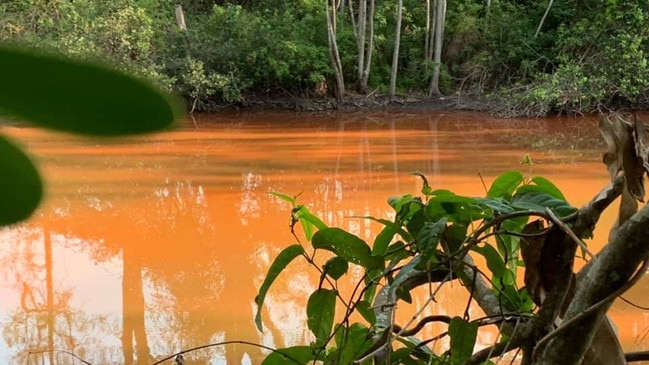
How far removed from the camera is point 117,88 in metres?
0.10

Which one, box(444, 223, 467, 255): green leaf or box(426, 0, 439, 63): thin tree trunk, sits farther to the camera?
box(426, 0, 439, 63): thin tree trunk

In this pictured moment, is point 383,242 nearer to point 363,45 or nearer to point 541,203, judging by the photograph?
point 541,203

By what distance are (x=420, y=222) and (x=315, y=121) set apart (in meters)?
7.97

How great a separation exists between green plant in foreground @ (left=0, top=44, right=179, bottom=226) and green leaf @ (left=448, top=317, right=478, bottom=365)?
52 cm

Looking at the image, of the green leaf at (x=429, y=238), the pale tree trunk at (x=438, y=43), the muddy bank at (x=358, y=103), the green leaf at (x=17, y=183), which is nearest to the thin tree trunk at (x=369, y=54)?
the muddy bank at (x=358, y=103)

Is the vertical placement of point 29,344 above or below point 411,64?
below

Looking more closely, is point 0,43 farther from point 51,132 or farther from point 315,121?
point 315,121

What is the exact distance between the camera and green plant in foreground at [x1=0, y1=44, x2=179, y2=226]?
0.30 ft

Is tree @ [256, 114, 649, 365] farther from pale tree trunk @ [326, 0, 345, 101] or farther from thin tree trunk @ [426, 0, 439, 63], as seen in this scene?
thin tree trunk @ [426, 0, 439, 63]

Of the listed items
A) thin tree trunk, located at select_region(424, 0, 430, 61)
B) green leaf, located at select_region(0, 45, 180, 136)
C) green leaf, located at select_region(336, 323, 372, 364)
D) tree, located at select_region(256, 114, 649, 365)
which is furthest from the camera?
thin tree trunk, located at select_region(424, 0, 430, 61)

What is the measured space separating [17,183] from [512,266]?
2.28 ft

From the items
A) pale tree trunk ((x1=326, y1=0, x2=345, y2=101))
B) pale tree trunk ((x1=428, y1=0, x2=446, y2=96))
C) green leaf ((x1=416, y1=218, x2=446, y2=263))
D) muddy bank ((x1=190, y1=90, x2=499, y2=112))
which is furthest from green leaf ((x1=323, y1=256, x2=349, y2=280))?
pale tree trunk ((x1=428, y1=0, x2=446, y2=96))

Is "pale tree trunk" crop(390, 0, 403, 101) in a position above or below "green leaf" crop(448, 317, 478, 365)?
above

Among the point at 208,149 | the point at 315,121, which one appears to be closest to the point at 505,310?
the point at 208,149
